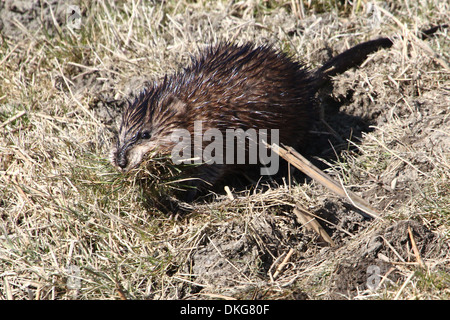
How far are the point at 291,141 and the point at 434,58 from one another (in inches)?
57.9

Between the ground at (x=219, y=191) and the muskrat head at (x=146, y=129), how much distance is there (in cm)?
16

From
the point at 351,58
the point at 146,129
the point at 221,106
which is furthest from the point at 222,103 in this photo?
the point at 351,58

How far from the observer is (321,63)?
16.7 feet

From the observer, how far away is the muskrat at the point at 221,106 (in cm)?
401

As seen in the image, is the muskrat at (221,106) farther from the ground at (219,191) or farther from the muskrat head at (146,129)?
the ground at (219,191)

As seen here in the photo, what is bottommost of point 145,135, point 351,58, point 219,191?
point 219,191

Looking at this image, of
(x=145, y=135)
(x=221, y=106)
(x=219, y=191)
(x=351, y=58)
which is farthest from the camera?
(x=351, y=58)

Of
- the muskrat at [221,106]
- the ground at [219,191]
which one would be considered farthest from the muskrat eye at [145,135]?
the ground at [219,191]

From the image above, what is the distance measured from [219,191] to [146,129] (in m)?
0.78

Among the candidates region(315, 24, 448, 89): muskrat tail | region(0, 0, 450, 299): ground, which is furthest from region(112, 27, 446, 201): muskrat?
region(315, 24, 448, 89): muskrat tail

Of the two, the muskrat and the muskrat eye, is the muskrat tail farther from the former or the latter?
the muskrat eye

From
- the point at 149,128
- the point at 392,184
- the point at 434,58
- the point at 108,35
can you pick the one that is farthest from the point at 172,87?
the point at 434,58

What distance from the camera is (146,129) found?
13.1ft

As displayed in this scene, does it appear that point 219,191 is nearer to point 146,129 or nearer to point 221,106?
point 221,106
